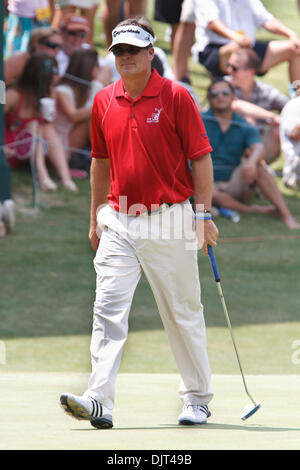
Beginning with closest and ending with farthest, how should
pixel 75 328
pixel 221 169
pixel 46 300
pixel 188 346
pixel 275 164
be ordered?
1. pixel 188 346
2. pixel 75 328
3. pixel 46 300
4. pixel 221 169
5. pixel 275 164

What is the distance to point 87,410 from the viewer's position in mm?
4738

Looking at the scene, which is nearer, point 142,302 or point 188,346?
point 188,346

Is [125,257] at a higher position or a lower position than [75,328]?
higher

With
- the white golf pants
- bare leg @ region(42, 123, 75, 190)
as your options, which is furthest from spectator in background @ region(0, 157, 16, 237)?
the white golf pants

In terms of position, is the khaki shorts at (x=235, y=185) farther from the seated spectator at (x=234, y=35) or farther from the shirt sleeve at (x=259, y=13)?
the shirt sleeve at (x=259, y=13)

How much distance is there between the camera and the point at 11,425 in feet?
15.7

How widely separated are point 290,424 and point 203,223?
3.59ft

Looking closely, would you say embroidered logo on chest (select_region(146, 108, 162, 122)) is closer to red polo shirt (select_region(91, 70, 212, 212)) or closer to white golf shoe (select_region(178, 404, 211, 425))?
red polo shirt (select_region(91, 70, 212, 212))

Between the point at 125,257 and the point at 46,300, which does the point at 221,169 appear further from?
the point at 125,257

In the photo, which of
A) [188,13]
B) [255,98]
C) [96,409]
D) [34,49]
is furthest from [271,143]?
[96,409]

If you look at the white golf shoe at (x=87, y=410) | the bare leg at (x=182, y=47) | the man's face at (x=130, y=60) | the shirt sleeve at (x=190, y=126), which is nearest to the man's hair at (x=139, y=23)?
the man's face at (x=130, y=60)

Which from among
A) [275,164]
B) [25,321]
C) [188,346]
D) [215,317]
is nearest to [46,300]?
[25,321]

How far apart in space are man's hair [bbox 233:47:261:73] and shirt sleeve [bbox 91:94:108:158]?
7.13 meters

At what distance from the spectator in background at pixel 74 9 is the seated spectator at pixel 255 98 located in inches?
95.2
